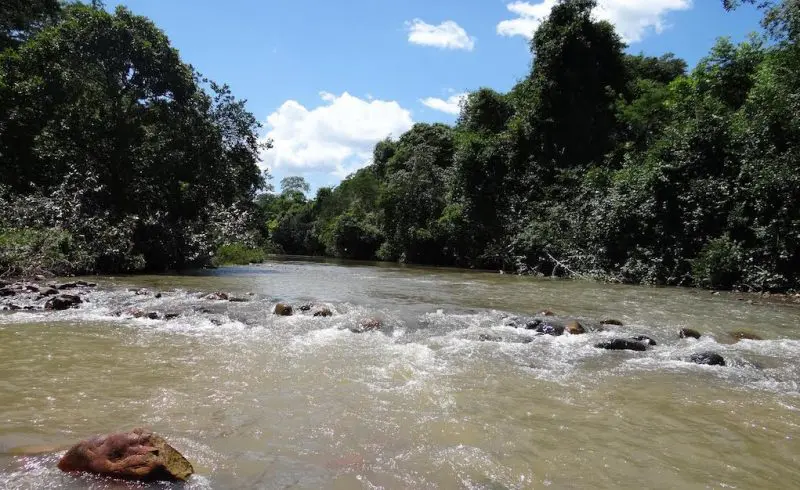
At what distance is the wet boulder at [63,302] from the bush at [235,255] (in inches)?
621

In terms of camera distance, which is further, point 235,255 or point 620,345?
point 235,255

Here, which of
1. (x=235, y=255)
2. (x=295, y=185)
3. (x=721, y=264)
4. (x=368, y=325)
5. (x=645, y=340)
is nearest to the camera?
(x=645, y=340)

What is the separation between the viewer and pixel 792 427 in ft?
14.0

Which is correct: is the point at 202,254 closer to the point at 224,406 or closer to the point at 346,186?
the point at 224,406

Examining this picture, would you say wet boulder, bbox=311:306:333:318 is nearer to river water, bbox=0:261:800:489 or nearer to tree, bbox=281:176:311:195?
river water, bbox=0:261:800:489

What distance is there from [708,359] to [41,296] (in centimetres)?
1103

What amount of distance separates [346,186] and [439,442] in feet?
153

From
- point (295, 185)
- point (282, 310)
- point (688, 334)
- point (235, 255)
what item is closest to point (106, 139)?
point (235, 255)

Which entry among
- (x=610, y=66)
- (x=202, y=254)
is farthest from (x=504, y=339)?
(x=610, y=66)

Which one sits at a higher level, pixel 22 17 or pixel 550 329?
pixel 22 17

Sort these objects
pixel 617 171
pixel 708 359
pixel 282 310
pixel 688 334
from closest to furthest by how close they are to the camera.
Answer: pixel 708 359
pixel 688 334
pixel 282 310
pixel 617 171

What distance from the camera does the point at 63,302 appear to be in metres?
9.09

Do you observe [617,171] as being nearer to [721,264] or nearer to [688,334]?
[721,264]

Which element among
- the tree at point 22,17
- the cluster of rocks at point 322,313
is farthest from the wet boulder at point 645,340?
the tree at point 22,17
